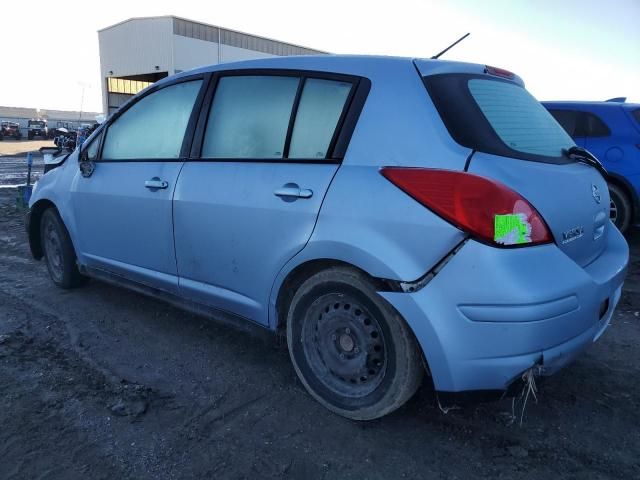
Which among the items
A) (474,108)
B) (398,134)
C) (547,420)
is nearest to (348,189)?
(398,134)

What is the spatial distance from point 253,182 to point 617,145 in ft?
17.7

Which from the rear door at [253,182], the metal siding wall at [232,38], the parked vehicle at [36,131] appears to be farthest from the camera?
the parked vehicle at [36,131]

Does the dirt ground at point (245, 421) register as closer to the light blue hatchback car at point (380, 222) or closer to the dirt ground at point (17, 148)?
the light blue hatchback car at point (380, 222)

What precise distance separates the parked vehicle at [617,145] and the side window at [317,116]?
4.92m

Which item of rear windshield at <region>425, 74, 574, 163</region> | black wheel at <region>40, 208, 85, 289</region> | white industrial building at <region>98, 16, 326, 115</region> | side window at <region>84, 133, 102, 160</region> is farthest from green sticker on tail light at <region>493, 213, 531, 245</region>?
white industrial building at <region>98, 16, 326, 115</region>

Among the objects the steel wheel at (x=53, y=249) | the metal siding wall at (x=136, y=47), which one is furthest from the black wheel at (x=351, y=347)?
the metal siding wall at (x=136, y=47)

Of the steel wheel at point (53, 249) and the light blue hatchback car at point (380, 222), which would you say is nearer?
the light blue hatchback car at point (380, 222)

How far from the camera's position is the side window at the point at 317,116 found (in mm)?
2428

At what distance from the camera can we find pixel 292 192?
241 centimetres

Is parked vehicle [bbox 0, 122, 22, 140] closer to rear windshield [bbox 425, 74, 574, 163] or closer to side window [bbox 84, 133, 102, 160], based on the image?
side window [bbox 84, 133, 102, 160]

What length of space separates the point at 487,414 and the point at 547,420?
284 millimetres

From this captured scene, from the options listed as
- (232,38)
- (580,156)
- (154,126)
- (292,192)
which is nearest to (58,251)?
(154,126)

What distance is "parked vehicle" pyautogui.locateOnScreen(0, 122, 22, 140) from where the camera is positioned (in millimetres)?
41125

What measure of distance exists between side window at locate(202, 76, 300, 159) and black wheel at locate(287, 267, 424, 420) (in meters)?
0.78
